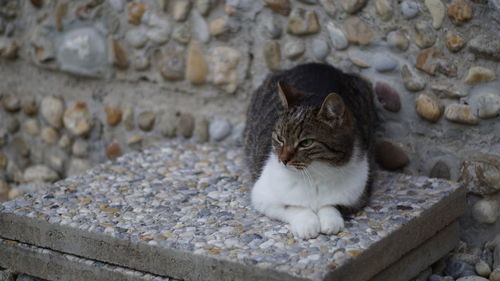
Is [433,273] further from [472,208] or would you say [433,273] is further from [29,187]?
[29,187]

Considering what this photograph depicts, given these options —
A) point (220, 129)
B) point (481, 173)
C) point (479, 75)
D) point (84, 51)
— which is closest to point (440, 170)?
point (481, 173)

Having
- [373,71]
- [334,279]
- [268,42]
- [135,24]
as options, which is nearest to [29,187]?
[135,24]

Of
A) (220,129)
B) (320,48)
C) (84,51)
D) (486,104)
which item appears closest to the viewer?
(486,104)

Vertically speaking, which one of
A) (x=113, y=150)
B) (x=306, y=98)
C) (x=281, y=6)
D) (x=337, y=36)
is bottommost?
(x=113, y=150)

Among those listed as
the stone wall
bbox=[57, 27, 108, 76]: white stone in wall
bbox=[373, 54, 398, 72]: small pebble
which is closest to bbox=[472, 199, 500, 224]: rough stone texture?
the stone wall

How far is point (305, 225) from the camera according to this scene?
10.4 ft

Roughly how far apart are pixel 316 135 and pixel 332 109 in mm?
130

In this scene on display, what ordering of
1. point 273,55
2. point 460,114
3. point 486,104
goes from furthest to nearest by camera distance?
point 273,55
point 460,114
point 486,104

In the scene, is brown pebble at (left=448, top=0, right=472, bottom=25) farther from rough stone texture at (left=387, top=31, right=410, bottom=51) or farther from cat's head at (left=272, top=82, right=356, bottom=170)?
cat's head at (left=272, top=82, right=356, bottom=170)

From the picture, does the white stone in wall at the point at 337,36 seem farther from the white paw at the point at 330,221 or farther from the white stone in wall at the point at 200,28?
the white paw at the point at 330,221

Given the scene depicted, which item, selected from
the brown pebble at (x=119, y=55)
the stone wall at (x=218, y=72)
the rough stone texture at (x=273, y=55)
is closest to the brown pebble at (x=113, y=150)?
the stone wall at (x=218, y=72)

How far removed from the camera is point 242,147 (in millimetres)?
4320

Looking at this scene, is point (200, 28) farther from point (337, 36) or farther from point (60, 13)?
point (60, 13)

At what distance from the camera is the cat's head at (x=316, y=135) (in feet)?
10.5
